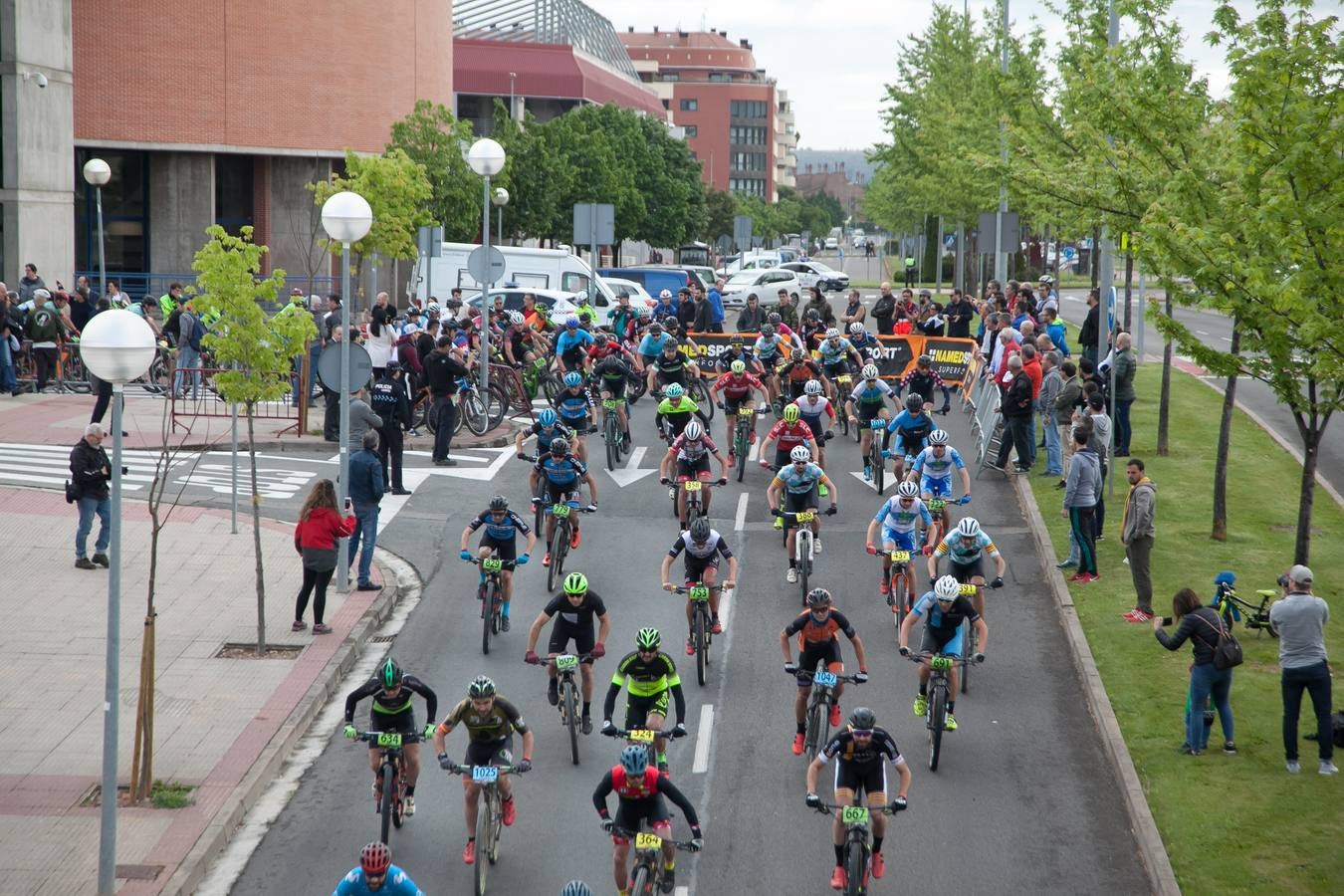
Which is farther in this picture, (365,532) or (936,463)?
(936,463)

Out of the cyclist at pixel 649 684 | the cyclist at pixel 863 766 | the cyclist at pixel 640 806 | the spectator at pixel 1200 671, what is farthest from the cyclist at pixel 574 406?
the cyclist at pixel 640 806

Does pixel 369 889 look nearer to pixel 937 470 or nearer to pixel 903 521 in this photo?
pixel 903 521

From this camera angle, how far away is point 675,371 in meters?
24.9

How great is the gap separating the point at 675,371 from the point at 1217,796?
13.8 meters

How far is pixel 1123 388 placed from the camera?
78.3 feet

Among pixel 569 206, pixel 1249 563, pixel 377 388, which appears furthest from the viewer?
pixel 569 206

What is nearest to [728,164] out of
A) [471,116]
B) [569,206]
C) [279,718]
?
[471,116]

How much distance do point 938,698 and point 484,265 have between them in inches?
603

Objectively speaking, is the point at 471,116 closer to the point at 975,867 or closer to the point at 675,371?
the point at 675,371

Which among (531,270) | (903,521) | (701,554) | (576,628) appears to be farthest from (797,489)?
(531,270)

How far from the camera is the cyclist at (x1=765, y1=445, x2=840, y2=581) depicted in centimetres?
1775

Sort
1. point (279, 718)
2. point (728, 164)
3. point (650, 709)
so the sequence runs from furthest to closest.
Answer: point (728, 164), point (279, 718), point (650, 709)

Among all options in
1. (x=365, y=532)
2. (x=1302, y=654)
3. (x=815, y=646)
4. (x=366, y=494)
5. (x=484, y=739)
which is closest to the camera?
(x=484, y=739)

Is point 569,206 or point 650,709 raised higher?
point 569,206
